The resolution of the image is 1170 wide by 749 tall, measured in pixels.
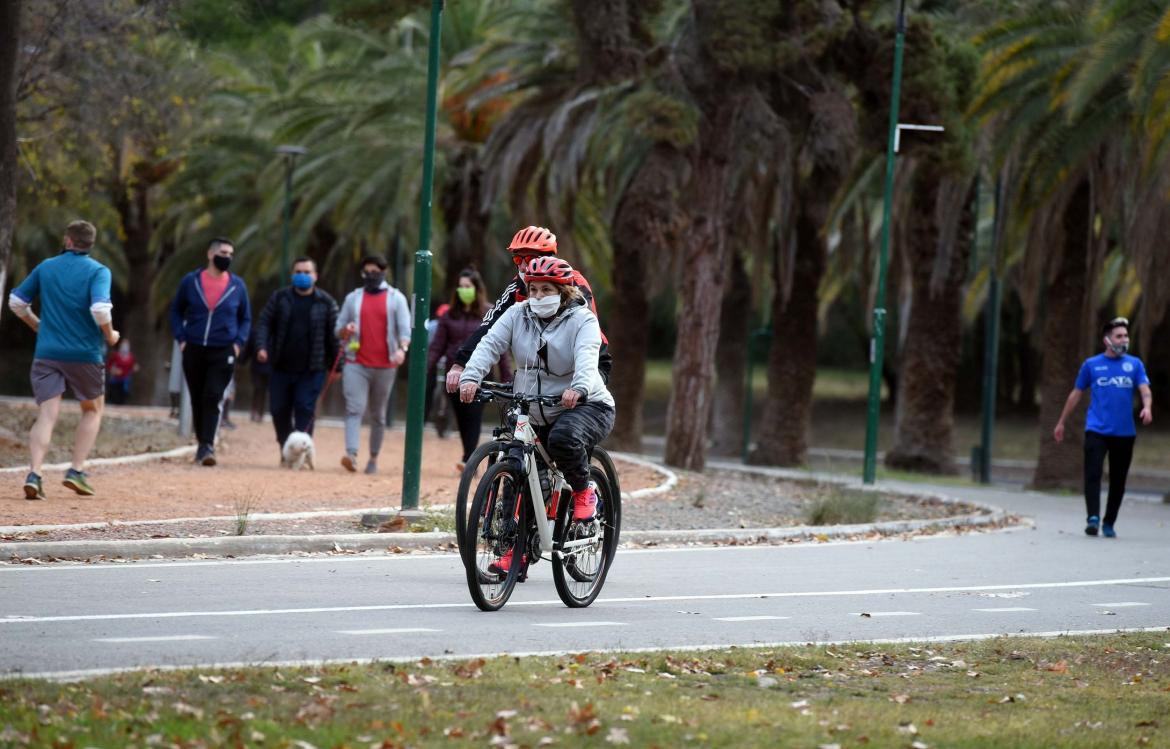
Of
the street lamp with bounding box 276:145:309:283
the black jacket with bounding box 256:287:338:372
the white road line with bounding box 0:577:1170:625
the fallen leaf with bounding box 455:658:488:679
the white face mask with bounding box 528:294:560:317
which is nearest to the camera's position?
the fallen leaf with bounding box 455:658:488:679

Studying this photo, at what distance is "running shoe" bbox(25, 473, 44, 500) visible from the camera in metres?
13.7

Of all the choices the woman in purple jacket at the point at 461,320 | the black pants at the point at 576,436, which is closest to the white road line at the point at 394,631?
the black pants at the point at 576,436

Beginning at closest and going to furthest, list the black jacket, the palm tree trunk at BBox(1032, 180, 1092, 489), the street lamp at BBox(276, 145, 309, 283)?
the black jacket < the palm tree trunk at BBox(1032, 180, 1092, 489) < the street lamp at BBox(276, 145, 309, 283)

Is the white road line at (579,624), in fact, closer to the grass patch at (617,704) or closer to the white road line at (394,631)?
the white road line at (394,631)

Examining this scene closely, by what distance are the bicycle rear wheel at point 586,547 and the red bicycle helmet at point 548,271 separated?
110 cm

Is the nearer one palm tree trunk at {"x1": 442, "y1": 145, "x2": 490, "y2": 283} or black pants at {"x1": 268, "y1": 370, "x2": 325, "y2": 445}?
black pants at {"x1": 268, "y1": 370, "x2": 325, "y2": 445}

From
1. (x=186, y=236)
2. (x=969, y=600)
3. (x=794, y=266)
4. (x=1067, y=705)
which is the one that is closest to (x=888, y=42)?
(x=794, y=266)

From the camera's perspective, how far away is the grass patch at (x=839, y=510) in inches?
679

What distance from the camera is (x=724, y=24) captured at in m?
23.1

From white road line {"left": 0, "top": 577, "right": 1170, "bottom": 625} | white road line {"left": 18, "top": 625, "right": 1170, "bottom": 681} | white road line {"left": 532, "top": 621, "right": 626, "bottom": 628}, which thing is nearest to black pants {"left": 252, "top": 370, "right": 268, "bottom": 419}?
white road line {"left": 0, "top": 577, "right": 1170, "bottom": 625}

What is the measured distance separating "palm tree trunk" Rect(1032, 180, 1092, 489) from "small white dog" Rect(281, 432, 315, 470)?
43.7 ft

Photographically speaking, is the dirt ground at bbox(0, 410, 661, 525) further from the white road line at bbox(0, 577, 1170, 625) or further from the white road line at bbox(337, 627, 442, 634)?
the white road line at bbox(337, 627, 442, 634)

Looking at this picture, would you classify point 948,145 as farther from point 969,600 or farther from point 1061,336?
point 969,600

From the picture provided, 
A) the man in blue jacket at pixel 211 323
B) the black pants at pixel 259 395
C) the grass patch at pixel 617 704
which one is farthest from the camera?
the black pants at pixel 259 395
